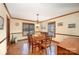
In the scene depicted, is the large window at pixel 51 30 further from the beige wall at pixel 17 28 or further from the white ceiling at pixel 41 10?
the beige wall at pixel 17 28

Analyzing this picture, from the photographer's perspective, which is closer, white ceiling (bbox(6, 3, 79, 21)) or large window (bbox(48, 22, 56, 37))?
white ceiling (bbox(6, 3, 79, 21))

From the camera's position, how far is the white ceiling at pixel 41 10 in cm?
206

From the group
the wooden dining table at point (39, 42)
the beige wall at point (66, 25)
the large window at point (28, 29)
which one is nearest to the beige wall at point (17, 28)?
the large window at point (28, 29)

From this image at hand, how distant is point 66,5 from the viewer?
2.07 meters

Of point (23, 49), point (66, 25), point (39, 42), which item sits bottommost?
point (23, 49)

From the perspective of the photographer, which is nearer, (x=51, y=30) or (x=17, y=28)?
(x=51, y=30)

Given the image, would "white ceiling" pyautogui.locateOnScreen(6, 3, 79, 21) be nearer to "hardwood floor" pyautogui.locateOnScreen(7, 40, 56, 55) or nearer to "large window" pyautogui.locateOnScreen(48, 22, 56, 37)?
"large window" pyautogui.locateOnScreen(48, 22, 56, 37)

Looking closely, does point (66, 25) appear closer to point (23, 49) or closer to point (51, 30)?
point (51, 30)

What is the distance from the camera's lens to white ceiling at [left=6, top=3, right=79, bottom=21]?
2.06 metres

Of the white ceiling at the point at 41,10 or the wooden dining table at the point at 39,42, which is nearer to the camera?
the white ceiling at the point at 41,10

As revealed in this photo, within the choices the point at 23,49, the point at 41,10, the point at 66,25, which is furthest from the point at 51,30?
the point at 23,49

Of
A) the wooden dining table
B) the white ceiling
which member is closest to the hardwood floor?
the wooden dining table

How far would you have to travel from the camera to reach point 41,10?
2.20 metres
